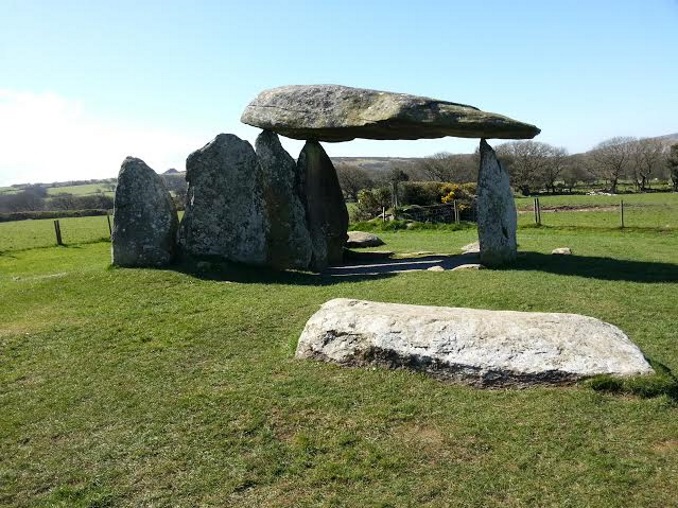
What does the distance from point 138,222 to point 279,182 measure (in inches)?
165

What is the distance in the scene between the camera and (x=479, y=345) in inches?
301

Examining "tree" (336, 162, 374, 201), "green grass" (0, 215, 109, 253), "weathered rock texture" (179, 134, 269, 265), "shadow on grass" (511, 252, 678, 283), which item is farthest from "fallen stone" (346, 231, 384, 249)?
"tree" (336, 162, 374, 201)

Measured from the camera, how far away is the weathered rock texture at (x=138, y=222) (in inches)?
611

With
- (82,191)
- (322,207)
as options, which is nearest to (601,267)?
(322,207)

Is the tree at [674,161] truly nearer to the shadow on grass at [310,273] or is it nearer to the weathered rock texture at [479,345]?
the shadow on grass at [310,273]

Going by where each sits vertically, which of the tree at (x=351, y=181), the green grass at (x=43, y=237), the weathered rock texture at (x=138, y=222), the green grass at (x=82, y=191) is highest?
the green grass at (x=82, y=191)

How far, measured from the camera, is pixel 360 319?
849cm

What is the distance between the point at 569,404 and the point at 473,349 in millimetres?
1331

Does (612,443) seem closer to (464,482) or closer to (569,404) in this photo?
(569,404)

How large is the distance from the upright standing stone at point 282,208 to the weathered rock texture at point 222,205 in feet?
2.24

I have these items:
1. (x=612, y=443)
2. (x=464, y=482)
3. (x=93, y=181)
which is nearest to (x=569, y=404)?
(x=612, y=443)

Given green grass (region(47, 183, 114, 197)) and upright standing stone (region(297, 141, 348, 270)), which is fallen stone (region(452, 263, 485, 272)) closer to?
upright standing stone (region(297, 141, 348, 270))

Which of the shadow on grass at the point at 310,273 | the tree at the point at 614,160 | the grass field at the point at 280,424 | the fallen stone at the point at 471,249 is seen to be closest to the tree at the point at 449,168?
the tree at the point at 614,160

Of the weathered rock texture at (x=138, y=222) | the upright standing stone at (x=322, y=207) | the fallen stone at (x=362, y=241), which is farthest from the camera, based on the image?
the fallen stone at (x=362, y=241)
